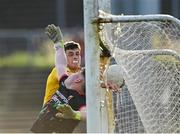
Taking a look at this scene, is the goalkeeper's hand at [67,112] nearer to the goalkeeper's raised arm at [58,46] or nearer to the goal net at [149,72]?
the goalkeeper's raised arm at [58,46]

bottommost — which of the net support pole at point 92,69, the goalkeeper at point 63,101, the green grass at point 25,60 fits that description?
the green grass at point 25,60

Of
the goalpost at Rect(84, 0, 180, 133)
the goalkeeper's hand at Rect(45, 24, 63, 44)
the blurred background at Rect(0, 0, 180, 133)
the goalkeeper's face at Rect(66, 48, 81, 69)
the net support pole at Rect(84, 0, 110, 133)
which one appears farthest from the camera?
the blurred background at Rect(0, 0, 180, 133)

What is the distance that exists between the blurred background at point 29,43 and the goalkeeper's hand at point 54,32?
314 inches

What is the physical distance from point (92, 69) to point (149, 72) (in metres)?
0.88

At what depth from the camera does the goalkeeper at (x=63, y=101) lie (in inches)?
274

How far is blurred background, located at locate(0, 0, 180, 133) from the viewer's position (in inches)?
676

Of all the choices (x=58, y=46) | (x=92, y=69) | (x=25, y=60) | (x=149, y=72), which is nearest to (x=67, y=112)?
(x=58, y=46)

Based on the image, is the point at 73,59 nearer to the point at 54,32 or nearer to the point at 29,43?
the point at 54,32

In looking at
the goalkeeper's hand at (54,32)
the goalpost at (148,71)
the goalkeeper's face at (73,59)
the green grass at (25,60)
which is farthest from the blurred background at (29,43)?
the goalpost at (148,71)

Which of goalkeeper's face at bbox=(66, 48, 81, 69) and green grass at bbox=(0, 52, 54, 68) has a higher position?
goalkeeper's face at bbox=(66, 48, 81, 69)

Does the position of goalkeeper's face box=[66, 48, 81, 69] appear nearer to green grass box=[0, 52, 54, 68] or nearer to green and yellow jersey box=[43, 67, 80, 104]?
green and yellow jersey box=[43, 67, 80, 104]

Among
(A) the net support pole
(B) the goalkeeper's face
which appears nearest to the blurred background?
(B) the goalkeeper's face

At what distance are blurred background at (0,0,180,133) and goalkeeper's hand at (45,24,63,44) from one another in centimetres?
799

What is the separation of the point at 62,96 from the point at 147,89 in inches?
61.5
